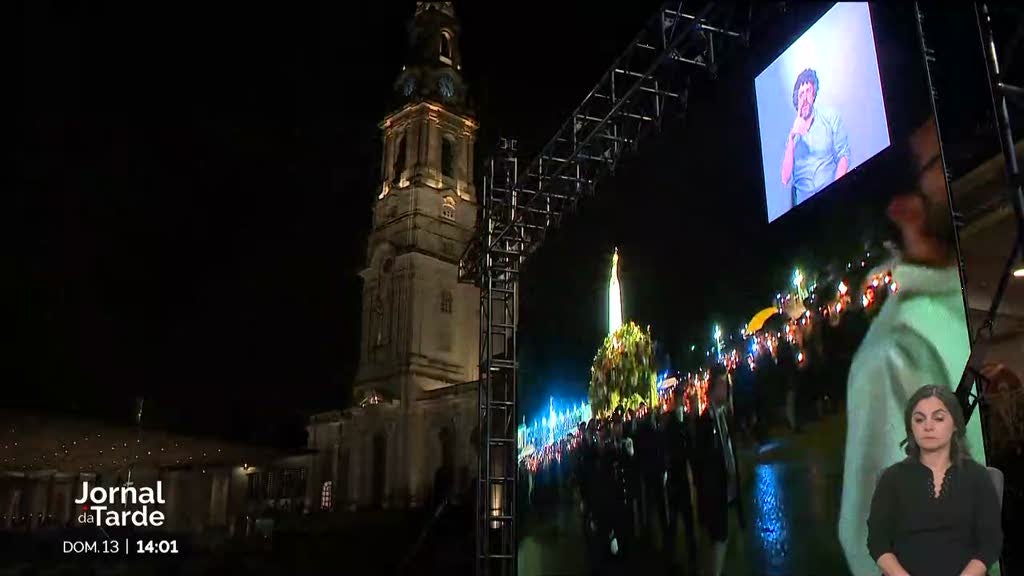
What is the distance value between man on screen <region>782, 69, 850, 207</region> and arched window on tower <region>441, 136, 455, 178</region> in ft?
86.3

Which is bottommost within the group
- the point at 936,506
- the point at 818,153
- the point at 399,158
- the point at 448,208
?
the point at 936,506

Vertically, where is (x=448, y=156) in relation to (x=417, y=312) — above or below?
above

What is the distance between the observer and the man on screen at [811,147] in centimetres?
635

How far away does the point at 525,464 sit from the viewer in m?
11.8

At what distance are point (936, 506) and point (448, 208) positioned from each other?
28.5m

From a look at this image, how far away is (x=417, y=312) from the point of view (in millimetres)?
29484

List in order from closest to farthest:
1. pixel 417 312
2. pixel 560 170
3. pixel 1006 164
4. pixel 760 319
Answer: pixel 1006 164 < pixel 760 319 < pixel 560 170 < pixel 417 312

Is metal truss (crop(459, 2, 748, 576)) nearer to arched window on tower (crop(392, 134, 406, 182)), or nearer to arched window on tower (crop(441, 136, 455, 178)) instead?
arched window on tower (crop(392, 134, 406, 182))

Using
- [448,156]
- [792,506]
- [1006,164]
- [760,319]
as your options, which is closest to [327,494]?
[448,156]

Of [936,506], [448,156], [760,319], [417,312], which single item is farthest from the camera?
[448,156]

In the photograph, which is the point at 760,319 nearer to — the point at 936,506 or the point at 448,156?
the point at 936,506

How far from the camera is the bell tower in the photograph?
29.5m

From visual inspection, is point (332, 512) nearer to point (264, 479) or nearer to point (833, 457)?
point (264, 479)

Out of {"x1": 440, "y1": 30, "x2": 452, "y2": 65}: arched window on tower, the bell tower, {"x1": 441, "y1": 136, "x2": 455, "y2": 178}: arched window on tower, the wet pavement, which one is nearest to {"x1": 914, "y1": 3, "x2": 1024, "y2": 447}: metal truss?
the wet pavement
